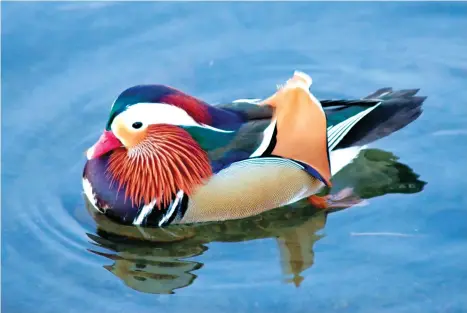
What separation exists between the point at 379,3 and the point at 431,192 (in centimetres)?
185

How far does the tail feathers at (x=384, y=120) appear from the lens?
5.92m

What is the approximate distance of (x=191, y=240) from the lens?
5645 mm

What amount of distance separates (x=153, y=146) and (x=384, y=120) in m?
1.30

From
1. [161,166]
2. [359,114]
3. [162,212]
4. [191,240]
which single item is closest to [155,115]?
[161,166]

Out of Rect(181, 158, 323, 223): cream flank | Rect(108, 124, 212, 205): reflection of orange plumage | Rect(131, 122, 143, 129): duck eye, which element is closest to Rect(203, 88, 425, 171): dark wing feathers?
Rect(181, 158, 323, 223): cream flank

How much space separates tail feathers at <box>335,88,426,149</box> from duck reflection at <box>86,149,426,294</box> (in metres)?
0.27

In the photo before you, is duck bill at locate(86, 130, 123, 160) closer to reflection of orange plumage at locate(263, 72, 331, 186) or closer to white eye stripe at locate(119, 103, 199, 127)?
white eye stripe at locate(119, 103, 199, 127)

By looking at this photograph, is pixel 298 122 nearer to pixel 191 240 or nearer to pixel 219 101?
pixel 191 240

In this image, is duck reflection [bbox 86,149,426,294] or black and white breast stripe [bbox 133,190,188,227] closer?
duck reflection [bbox 86,149,426,294]

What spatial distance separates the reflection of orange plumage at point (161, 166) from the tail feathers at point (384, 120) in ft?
2.75

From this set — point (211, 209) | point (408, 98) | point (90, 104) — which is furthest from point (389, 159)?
point (90, 104)

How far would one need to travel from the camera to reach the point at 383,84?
22.0 ft

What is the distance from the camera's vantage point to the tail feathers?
5918 millimetres

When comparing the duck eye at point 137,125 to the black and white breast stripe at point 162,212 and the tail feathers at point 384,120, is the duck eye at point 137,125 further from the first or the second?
the tail feathers at point 384,120
